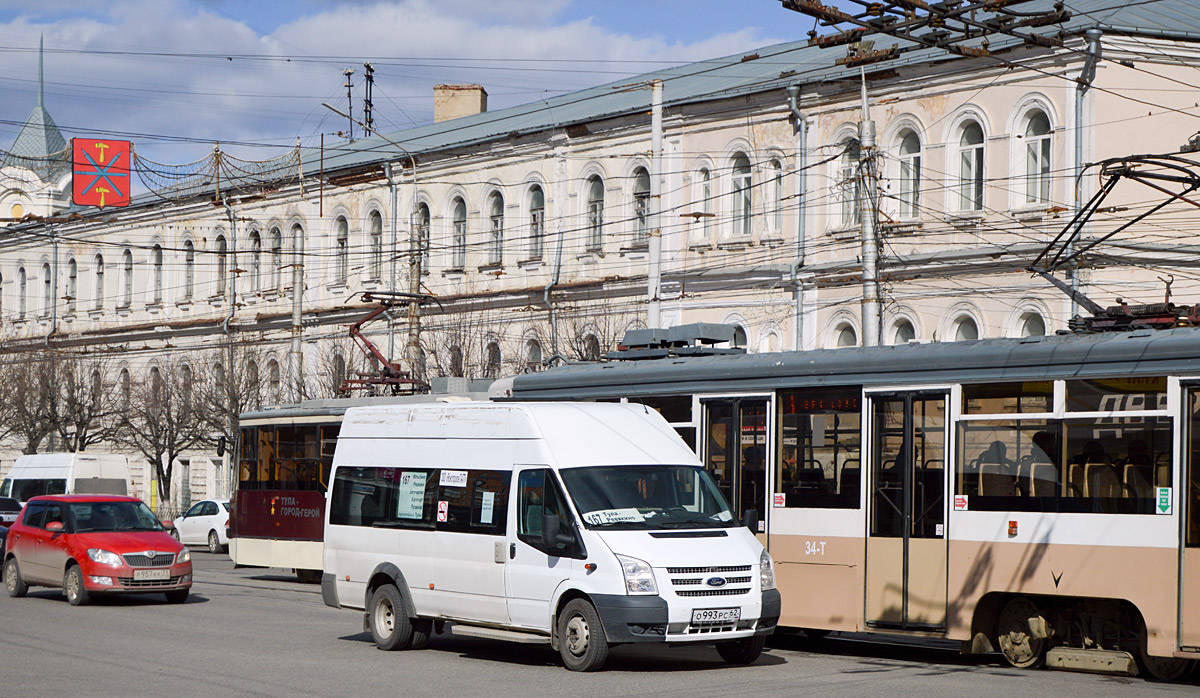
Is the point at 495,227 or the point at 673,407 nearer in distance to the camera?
the point at 673,407

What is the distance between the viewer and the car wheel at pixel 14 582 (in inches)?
925

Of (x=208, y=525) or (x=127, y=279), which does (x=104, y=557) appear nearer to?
(x=208, y=525)

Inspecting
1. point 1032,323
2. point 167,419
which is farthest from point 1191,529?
point 167,419

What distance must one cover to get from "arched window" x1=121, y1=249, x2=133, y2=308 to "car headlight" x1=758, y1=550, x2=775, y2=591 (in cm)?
5195

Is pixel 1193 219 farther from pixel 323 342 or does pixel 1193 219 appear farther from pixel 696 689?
pixel 323 342

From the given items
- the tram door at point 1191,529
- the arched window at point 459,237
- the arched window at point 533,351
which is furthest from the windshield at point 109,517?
the arched window at point 459,237

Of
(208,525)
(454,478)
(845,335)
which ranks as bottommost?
(208,525)

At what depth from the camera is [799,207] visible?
3794 centimetres

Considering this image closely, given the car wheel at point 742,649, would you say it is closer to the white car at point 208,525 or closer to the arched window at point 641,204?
the arched window at point 641,204

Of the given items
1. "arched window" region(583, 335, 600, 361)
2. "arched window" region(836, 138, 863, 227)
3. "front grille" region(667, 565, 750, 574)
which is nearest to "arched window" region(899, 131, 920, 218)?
"arched window" region(836, 138, 863, 227)

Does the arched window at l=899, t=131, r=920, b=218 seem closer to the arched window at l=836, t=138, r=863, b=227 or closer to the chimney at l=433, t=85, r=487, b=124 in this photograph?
the arched window at l=836, t=138, r=863, b=227

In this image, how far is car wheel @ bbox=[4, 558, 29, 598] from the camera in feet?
77.0

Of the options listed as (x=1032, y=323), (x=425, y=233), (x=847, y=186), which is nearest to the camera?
(x=1032, y=323)

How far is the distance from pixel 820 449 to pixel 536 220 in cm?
2992
